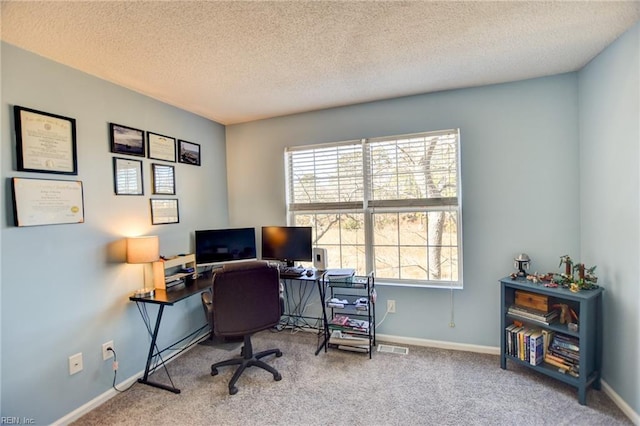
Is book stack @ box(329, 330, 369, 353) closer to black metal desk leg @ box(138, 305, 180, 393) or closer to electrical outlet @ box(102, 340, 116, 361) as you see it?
black metal desk leg @ box(138, 305, 180, 393)

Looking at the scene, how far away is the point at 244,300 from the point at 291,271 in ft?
2.63

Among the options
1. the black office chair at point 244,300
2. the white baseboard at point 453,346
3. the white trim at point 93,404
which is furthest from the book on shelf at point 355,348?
the white trim at point 93,404

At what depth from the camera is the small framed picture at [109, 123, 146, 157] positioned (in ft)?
7.59

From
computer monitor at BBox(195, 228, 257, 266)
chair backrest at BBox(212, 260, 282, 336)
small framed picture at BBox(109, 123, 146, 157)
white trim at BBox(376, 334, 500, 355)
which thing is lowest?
white trim at BBox(376, 334, 500, 355)

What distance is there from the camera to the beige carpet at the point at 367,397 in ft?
6.21

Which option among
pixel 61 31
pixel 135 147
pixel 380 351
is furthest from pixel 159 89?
pixel 380 351

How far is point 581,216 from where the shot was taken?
2.35m

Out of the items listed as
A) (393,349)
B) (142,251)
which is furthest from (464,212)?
(142,251)

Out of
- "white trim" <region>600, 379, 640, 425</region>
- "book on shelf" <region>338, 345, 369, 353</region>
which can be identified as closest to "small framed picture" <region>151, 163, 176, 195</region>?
"book on shelf" <region>338, 345, 369, 353</region>

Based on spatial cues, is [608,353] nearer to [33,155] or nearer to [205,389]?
[205,389]

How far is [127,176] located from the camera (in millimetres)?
2416

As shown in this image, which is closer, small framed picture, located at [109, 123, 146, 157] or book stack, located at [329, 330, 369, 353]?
small framed picture, located at [109, 123, 146, 157]

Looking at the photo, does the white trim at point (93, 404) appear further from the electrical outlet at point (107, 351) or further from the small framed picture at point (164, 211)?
the small framed picture at point (164, 211)

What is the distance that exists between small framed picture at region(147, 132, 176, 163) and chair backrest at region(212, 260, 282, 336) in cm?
132
